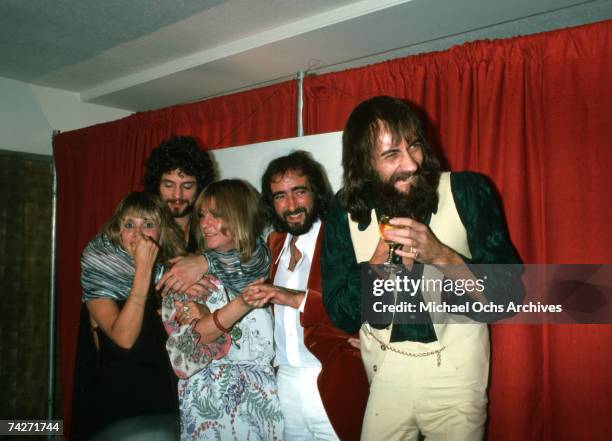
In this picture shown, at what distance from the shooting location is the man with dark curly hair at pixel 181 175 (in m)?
2.24

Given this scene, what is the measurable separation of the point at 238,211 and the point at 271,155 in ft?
1.44

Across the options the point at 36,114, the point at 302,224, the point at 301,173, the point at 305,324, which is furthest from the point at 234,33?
the point at 36,114

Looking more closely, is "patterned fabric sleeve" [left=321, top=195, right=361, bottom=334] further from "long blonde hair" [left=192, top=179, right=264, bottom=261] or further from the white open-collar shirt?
"long blonde hair" [left=192, top=179, right=264, bottom=261]

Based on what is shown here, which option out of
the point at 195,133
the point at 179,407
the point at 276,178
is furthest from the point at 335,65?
the point at 179,407

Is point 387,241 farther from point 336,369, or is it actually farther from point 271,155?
point 271,155

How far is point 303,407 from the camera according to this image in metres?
1.71

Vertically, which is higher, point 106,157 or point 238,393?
point 106,157

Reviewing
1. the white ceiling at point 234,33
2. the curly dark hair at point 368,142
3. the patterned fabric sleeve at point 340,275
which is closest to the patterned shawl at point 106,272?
the patterned fabric sleeve at point 340,275

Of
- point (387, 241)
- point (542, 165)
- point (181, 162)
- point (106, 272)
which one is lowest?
point (106, 272)

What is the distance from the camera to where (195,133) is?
271 cm

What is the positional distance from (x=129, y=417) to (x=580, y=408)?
5.50ft

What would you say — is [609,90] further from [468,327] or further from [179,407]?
[179,407]

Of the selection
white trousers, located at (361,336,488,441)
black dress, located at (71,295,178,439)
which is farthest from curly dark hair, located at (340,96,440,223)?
black dress, located at (71,295,178,439)

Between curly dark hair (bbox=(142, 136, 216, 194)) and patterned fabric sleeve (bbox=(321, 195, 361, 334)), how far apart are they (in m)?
1.05
